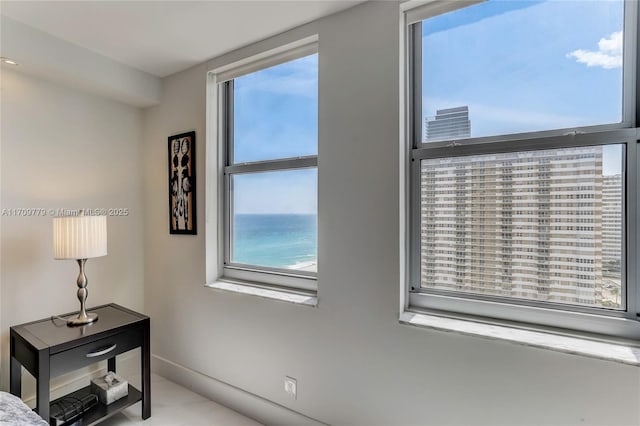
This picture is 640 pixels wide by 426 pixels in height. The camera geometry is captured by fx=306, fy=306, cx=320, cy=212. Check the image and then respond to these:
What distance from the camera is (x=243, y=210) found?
2266mm

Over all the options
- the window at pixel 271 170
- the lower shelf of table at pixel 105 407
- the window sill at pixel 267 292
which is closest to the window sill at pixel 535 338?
the window sill at pixel 267 292

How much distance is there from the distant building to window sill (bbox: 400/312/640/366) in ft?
2.92

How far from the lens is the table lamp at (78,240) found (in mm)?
1759

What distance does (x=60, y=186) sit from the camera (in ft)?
7.10

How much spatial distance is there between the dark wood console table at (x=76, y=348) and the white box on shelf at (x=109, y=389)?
3 centimetres

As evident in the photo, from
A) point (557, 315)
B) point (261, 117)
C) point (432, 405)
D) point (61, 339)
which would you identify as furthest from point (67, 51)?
point (557, 315)

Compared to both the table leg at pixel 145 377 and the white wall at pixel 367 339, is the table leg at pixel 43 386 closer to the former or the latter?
the table leg at pixel 145 377

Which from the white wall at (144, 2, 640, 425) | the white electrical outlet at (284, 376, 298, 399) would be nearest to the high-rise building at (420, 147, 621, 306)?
the white wall at (144, 2, 640, 425)

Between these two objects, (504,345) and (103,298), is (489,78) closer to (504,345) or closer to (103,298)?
(504,345)

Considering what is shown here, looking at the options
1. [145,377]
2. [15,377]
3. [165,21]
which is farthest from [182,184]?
[15,377]

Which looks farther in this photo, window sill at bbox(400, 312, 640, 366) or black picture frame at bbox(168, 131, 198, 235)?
black picture frame at bbox(168, 131, 198, 235)

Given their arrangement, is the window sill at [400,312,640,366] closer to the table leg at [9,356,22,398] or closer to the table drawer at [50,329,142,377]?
the table drawer at [50,329,142,377]

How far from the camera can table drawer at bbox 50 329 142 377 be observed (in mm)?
1584

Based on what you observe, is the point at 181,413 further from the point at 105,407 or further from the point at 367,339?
the point at 367,339
